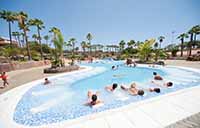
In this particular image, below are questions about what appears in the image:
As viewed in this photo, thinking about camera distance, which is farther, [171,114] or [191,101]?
[191,101]

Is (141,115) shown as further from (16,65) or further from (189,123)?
(16,65)

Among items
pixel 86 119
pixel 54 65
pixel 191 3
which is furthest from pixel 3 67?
pixel 191 3

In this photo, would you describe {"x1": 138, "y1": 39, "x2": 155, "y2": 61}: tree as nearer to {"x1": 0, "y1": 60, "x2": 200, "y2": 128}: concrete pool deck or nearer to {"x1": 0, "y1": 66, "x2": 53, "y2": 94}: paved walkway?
{"x1": 0, "y1": 66, "x2": 53, "y2": 94}: paved walkway

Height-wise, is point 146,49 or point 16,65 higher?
point 146,49

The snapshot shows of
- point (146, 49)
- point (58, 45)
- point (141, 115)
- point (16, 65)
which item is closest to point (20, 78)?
point (58, 45)

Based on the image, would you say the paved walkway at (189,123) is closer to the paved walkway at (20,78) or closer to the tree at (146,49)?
the paved walkway at (20,78)

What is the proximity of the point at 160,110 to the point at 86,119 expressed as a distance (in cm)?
282

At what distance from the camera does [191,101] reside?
5.64 metres

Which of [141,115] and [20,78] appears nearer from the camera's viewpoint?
[141,115]

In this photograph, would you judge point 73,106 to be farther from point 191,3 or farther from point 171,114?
point 191,3

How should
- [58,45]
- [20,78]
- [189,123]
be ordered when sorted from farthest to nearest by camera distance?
[58,45], [20,78], [189,123]

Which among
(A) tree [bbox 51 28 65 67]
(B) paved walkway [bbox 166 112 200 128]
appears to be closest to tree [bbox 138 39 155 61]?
(A) tree [bbox 51 28 65 67]

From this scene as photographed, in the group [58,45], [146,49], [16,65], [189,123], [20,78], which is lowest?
[20,78]

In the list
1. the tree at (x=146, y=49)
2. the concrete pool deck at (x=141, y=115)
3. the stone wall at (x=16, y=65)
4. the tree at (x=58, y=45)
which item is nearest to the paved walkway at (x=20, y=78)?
the stone wall at (x=16, y=65)
